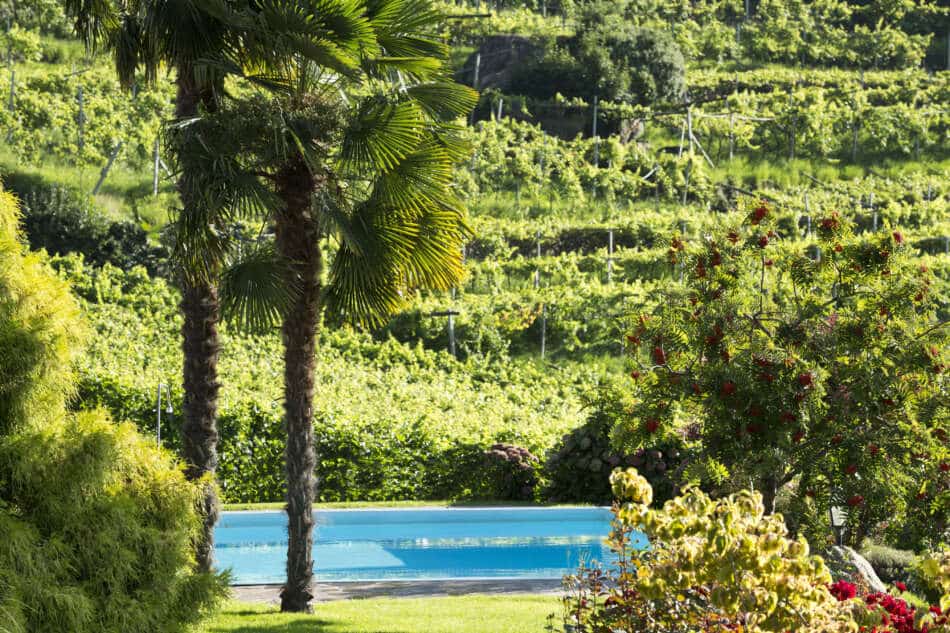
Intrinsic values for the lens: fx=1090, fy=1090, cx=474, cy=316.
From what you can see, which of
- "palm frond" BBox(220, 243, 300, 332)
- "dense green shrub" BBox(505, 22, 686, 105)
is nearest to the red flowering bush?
"palm frond" BBox(220, 243, 300, 332)

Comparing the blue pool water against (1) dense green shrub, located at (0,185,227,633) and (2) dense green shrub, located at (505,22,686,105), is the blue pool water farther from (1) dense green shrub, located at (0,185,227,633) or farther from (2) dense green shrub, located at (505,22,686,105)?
(2) dense green shrub, located at (505,22,686,105)

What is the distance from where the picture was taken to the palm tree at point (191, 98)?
25.9 ft

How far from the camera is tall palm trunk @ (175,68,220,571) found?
8.21 metres

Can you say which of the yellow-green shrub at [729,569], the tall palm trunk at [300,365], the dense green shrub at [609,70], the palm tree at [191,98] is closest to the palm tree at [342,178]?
the tall palm trunk at [300,365]

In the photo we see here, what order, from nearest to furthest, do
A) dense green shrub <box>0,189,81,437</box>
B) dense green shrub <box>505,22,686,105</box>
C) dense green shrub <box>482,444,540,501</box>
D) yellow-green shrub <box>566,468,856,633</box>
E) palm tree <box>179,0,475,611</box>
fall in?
yellow-green shrub <box>566,468,856,633</box>
dense green shrub <box>0,189,81,437</box>
palm tree <box>179,0,475,611</box>
dense green shrub <box>482,444,540,501</box>
dense green shrub <box>505,22,686,105</box>

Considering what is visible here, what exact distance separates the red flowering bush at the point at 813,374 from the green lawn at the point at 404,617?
65.6 inches

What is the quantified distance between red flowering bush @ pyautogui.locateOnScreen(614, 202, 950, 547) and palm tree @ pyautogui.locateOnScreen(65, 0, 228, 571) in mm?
3103

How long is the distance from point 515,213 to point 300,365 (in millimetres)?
17404

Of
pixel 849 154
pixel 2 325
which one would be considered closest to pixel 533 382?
pixel 2 325

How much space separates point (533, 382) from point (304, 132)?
1157 centimetres

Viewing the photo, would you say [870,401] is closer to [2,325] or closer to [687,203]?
[2,325]

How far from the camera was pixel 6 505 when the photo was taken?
19.1 ft

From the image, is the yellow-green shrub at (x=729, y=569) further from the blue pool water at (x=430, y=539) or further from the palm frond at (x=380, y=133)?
the blue pool water at (x=430, y=539)

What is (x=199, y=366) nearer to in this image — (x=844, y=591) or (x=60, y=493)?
(x=60, y=493)
